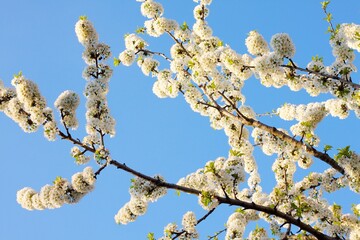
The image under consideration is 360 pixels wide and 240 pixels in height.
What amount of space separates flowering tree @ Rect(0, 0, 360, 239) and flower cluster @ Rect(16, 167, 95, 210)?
0.02 metres

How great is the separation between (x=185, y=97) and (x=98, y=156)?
13.1ft

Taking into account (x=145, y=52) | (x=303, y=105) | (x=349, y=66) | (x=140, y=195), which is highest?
(x=145, y=52)

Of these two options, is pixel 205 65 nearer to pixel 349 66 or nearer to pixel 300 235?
pixel 349 66

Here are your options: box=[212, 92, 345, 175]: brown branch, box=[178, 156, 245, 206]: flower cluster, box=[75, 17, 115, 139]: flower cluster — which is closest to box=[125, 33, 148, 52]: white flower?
box=[75, 17, 115, 139]: flower cluster

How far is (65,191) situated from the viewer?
10.6 m

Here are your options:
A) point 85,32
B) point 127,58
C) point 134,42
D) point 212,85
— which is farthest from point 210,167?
point 134,42

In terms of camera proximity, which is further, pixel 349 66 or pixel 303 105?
pixel 303 105

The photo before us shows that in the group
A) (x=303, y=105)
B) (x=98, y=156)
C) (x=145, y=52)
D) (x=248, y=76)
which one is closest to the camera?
(x=98, y=156)

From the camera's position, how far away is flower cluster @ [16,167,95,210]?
10.5 metres

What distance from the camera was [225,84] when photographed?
42.4 feet

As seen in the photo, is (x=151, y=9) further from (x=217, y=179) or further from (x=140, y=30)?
(x=217, y=179)

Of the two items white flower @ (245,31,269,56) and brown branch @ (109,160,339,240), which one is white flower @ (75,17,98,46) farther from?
white flower @ (245,31,269,56)

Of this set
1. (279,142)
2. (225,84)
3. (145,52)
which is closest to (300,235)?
(279,142)

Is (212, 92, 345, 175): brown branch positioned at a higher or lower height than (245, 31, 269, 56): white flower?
lower
